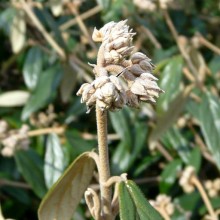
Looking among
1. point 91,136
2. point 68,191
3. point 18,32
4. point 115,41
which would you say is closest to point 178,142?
point 91,136

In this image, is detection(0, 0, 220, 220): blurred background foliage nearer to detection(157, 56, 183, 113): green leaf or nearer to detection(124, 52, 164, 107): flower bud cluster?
detection(157, 56, 183, 113): green leaf

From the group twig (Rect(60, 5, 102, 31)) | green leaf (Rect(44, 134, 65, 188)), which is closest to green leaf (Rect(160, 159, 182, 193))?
green leaf (Rect(44, 134, 65, 188))

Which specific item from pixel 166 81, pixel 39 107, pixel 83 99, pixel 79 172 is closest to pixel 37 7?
pixel 39 107

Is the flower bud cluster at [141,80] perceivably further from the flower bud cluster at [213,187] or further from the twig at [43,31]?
the twig at [43,31]

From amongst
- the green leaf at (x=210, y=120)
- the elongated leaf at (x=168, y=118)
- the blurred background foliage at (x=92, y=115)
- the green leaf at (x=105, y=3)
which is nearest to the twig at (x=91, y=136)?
the blurred background foliage at (x=92, y=115)

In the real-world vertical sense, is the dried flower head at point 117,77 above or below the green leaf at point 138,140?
above

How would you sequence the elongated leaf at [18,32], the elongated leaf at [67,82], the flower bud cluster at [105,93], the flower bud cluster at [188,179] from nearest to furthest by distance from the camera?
the flower bud cluster at [105,93]
the flower bud cluster at [188,179]
the elongated leaf at [67,82]
the elongated leaf at [18,32]
